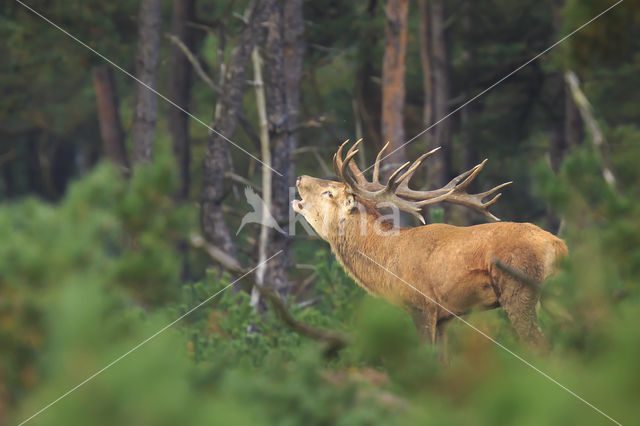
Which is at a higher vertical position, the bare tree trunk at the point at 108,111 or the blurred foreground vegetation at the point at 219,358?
the blurred foreground vegetation at the point at 219,358

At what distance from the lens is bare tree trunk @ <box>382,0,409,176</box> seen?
16.9 meters

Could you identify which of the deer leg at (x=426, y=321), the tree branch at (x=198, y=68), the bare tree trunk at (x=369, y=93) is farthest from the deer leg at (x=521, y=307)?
the bare tree trunk at (x=369, y=93)

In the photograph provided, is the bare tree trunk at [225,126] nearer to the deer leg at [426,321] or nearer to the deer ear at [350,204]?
the deer ear at [350,204]

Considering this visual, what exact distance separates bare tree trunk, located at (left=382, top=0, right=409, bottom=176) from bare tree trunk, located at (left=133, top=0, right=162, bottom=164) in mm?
5137

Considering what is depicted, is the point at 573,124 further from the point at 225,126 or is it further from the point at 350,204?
the point at 350,204

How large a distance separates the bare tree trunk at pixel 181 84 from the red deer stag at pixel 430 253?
10.6m

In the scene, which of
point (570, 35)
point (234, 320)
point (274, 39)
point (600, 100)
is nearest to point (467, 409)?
point (570, 35)

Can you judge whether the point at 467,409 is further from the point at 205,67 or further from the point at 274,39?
the point at 205,67

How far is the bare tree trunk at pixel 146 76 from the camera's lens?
13.3 meters

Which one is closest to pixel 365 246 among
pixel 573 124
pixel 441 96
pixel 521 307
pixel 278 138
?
pixel 521 307

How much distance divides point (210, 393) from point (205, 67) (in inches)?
837

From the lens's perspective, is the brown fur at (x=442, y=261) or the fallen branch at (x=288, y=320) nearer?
the fallen branch at (x=288, y=320)

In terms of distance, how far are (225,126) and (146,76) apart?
2324 millimetres

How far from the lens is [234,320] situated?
22.6ft
